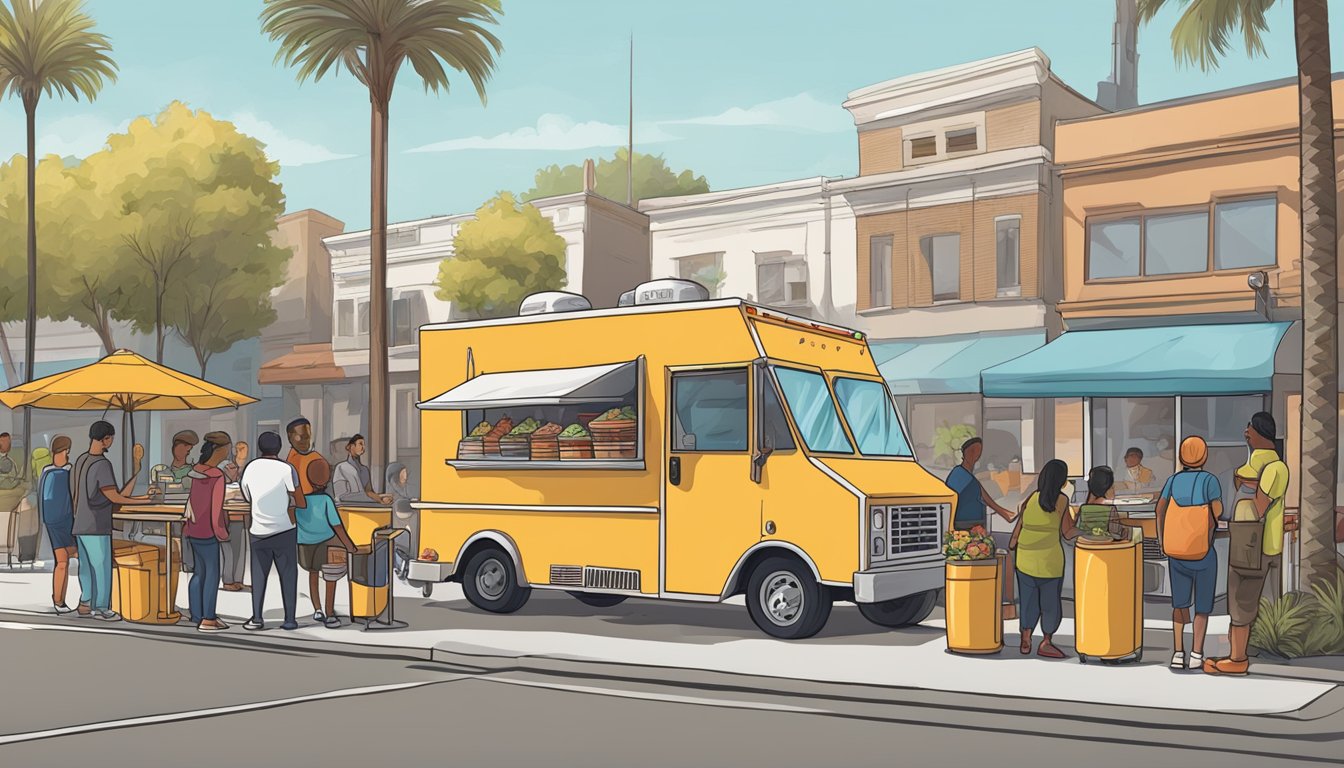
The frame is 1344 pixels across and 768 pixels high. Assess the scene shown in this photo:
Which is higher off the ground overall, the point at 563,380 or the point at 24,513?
the point at 563,380

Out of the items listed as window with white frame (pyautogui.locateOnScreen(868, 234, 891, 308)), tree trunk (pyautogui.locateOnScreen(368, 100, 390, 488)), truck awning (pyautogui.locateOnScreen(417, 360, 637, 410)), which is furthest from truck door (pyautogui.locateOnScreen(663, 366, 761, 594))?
window with white frame (pyautogui.locateOnScreen(868, 234, 891, 308))

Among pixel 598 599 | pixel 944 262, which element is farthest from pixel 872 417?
pixel 944 262

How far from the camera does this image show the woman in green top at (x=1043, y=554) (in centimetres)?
1152

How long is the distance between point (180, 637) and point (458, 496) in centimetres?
308

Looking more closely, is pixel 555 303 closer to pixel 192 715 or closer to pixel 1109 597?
pixel 1109 597

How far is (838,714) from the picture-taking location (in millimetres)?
9617

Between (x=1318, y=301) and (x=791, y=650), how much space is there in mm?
5545

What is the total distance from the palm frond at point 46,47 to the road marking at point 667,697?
23296 mm

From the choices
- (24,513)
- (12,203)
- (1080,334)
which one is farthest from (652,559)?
(12,203)

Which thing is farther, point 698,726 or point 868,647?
point 868,647

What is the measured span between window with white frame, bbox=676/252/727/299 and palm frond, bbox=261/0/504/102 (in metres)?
12.9

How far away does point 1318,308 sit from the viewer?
1266cm

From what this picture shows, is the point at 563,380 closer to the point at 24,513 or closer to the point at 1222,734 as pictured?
the point at 1222,734

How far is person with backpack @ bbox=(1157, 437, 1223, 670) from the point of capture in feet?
35.8
